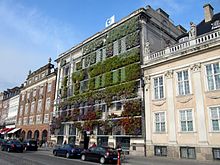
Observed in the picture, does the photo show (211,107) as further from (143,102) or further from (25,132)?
(25,132)

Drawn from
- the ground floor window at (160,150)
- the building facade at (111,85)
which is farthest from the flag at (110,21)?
the ground floor window at (160,150)

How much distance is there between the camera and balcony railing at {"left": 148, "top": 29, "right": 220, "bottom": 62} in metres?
19.4

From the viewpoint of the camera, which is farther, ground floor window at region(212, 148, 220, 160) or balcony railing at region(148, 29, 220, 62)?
balcony railing at region(148, 29, 220, 62)

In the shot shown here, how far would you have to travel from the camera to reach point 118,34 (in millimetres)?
29531

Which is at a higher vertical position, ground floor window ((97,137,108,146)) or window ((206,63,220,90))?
window ((206,63,220,90))

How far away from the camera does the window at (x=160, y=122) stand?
2150 cm

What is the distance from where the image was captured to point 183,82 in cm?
2078

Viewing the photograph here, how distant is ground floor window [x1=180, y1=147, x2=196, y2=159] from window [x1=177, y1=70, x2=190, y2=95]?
518cm

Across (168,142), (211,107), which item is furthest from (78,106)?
(211,107)

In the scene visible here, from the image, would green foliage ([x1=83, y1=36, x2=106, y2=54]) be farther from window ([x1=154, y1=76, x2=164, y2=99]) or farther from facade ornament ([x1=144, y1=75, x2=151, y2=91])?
window ([x1=154, y1=76, x2=164, y2=99])

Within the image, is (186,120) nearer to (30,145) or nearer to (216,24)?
(216,24)

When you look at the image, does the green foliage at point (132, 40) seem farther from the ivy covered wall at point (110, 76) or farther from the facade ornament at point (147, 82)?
the facade ornament at point (147, 82)

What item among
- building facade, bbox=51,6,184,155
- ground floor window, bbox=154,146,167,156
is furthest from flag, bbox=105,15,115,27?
ground floor window, bbox=154,146,167,156

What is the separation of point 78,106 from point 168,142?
16643 millimetres
